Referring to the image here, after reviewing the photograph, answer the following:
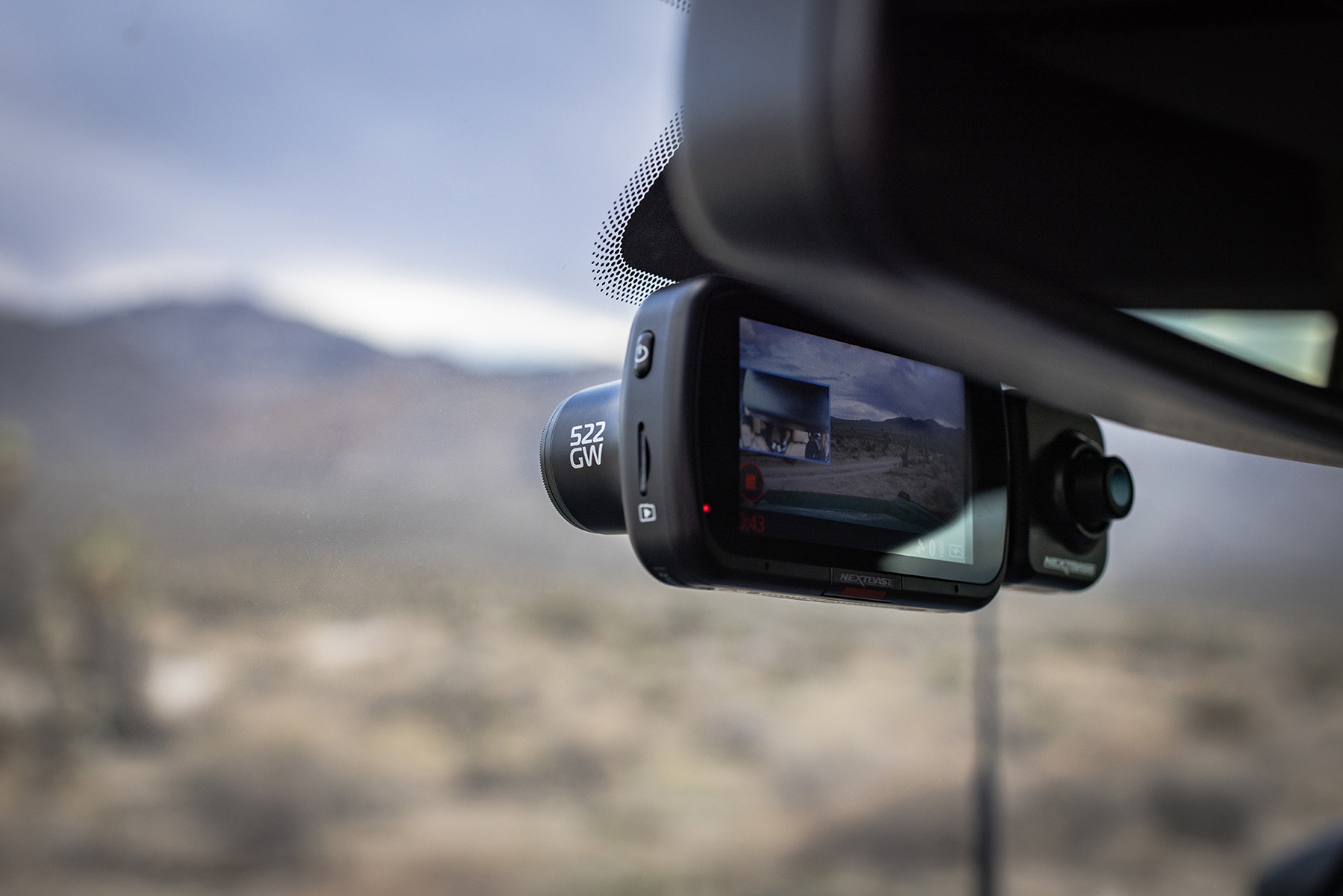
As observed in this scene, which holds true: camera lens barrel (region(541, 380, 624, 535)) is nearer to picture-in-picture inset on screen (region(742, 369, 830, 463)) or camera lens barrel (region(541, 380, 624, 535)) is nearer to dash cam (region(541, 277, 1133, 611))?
dash cam (region(541, 277, 1133, 611))

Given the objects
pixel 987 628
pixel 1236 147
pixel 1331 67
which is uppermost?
pixel 1331 67

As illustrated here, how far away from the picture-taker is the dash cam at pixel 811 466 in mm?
898

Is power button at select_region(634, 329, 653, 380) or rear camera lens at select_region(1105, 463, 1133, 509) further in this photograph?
rear camera lens at select_region(1105, 463, 1133, 509)

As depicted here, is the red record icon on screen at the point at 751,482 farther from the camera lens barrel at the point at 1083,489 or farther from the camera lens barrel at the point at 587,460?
the camera lens barrel at the point at 1083,489

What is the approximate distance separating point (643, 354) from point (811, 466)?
0.66 ft

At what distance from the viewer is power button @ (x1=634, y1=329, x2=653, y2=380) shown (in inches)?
35.9

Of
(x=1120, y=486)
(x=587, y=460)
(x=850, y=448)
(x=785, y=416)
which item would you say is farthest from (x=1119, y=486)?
(x=587, y=460)

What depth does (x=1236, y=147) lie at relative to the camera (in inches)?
51.0

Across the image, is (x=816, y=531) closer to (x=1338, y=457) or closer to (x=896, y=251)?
(x=1338, y=457)

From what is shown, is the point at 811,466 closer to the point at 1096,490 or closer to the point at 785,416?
the point at 785,416

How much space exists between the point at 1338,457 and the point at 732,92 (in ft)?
2.77

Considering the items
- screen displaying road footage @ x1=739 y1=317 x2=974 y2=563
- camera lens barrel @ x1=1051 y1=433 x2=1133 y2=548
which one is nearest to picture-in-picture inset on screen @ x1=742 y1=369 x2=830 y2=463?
screen displaying road footage @ x1=739 y1=317 x2=974 y2=563

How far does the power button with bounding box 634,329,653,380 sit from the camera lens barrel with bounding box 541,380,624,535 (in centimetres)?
8

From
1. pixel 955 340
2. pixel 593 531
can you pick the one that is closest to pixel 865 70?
pixel 955 340
